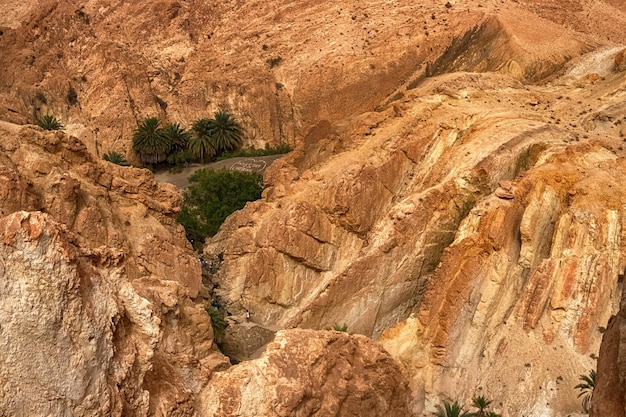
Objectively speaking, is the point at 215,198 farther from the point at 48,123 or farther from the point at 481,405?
the point at 481,405

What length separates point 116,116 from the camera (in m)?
40.5

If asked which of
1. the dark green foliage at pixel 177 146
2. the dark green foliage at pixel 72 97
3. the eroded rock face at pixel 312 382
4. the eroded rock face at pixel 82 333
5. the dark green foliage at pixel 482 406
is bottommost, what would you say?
the dark green foliage at pixel 177 146

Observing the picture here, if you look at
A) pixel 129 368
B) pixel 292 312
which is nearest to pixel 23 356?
pixel 129 368

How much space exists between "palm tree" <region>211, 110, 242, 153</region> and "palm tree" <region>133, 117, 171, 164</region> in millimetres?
2659

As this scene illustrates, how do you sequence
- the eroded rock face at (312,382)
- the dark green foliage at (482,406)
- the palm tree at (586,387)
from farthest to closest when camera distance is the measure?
the dark green foliage at (482,406)
the palm tree at (586,387)
the eroded rock face at (312,382)

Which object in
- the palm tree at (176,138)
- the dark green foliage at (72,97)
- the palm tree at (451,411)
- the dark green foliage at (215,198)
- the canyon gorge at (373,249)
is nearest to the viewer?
the canyon gorge at (373,249)

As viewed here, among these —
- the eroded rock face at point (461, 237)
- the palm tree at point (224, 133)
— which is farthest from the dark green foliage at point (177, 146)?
the eroded rock face at point (461, 237)

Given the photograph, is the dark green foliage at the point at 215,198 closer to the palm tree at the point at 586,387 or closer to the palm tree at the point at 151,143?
the palm tree at the point at 151,143

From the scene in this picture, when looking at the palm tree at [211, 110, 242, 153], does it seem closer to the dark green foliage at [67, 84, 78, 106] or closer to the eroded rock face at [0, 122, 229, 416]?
the dark green foliage at [67, 84, 78, 106]

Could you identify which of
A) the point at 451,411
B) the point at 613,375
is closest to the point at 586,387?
the point at 451,411

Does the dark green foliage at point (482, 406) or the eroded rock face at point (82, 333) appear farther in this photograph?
the dark green foliage at point (482, 406)

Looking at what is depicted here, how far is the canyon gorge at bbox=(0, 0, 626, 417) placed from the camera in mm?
9773

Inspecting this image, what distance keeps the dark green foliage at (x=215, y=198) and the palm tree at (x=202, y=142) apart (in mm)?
3820

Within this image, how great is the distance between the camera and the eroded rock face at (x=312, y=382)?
11.8 meters
